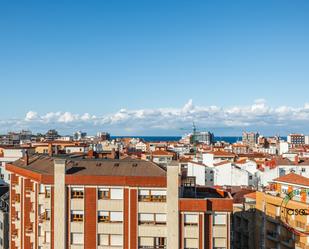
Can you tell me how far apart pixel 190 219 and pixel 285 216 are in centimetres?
1485

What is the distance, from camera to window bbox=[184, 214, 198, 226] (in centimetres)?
4088

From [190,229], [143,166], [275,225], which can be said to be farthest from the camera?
[275,225]

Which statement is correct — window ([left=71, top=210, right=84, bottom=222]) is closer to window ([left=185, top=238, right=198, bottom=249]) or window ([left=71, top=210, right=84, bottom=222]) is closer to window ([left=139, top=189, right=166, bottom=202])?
window ([left=139, top=189, right=166, bottom=202])

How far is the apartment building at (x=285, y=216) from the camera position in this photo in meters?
48.8

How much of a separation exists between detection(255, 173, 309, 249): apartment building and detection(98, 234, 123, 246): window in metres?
19.0

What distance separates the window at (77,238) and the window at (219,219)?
11629mm

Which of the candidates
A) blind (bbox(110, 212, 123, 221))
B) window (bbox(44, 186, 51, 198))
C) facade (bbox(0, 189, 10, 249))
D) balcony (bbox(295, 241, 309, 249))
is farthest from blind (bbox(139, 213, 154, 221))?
facade (bbox(0, 189, 10, 249))

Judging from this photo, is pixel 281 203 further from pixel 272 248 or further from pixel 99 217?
pixel 99 217

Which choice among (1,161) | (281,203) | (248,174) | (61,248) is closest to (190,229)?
(61,248)

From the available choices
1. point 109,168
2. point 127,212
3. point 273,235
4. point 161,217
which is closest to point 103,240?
point 127,212

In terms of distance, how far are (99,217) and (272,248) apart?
2170 centimetres

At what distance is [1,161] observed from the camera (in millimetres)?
99375

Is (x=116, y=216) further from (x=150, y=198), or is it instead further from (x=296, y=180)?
(x=296, y=180)

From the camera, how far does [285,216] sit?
50969 mm
